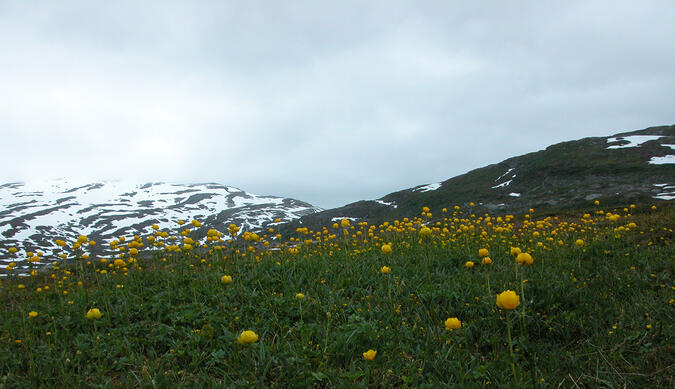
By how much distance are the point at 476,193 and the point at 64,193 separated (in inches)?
7590

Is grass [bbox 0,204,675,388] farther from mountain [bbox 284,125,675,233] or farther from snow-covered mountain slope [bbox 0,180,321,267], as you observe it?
snow-covered mountain slope [bbox 0,180,321,267]

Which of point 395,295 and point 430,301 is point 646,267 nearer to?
point 430,301

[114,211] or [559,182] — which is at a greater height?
[114,211]

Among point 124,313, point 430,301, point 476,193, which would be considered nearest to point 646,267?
point 430,301

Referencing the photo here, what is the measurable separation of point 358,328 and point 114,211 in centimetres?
15834

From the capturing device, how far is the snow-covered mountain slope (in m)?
102

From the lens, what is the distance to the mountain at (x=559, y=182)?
49219 mm

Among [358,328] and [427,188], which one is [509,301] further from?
[427,188]

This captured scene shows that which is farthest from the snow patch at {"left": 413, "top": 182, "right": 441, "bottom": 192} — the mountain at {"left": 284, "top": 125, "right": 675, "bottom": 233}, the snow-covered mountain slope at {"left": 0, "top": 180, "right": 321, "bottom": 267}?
the snow-covered mountain slope at {"left": 0, "top": 180, "right": 321, "bottom": 267}

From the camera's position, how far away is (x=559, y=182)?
210 ft

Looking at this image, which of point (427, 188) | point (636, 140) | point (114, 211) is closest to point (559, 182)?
point (636, 140)

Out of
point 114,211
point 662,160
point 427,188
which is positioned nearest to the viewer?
point 662,160

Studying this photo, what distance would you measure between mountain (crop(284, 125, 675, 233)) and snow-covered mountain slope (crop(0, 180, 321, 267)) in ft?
99.7

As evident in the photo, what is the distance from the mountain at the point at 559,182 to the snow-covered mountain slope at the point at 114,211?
30.4 meters
